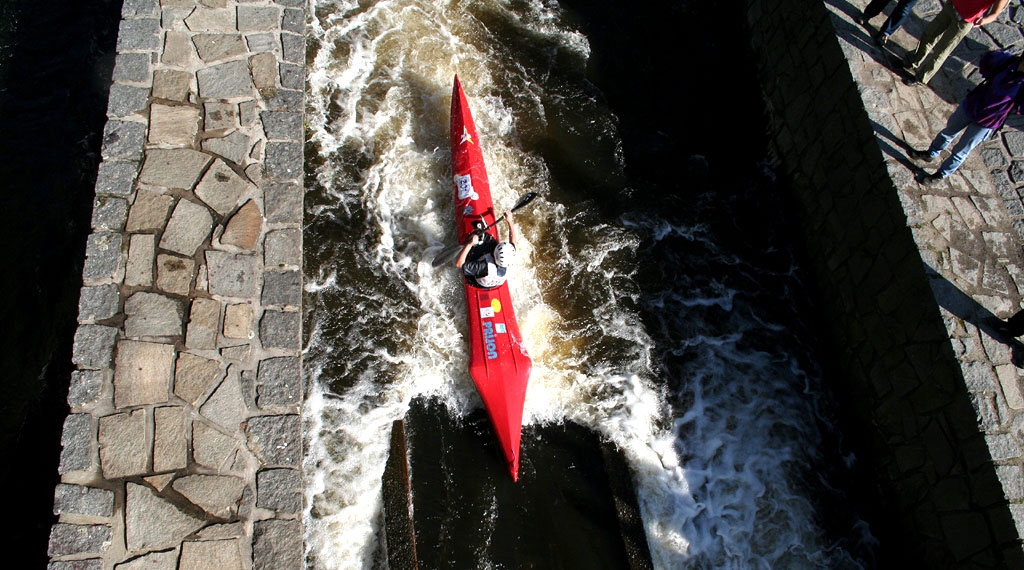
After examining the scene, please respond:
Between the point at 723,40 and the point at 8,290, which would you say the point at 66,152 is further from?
the point at 723,40

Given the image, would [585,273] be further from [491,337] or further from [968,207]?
[968,207]

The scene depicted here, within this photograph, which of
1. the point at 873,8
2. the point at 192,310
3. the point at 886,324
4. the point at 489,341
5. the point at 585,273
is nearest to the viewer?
the point at 192,310

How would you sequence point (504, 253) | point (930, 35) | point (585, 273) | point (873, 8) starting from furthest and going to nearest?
point (873, 8), point (585, 273), point (930, 35), point (504, 253)

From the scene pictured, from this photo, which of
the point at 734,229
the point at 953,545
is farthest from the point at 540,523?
the point at 734,229

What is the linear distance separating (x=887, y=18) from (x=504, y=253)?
495 cm

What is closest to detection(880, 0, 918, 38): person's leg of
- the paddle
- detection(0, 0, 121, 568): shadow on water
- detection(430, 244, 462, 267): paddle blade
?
the paddle

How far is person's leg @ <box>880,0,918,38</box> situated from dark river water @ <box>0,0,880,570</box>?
5.21 ft

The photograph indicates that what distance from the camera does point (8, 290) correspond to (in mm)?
5852

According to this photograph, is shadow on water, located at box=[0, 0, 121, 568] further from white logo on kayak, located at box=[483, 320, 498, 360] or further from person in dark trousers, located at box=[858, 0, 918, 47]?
person in dark trousers, located at box=[858, 0, 918, 47]

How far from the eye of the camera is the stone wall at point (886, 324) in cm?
512

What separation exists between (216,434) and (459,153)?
3.69 meters

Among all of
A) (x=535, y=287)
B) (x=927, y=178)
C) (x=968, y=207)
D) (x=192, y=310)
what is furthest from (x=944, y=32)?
(x=192, y=310)

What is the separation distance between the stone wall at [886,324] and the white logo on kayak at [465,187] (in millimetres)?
3723

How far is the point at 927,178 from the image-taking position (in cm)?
604
